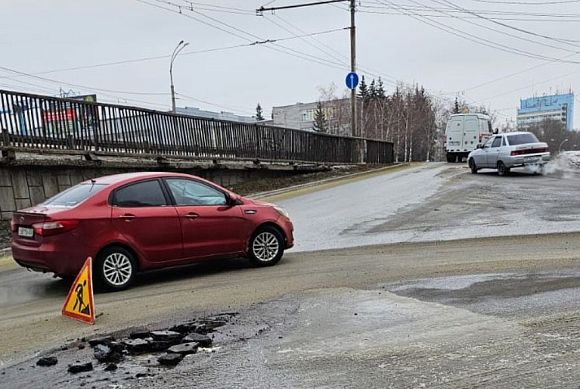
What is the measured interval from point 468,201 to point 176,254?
9.78 m

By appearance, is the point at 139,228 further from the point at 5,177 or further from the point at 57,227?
the point at 5,177

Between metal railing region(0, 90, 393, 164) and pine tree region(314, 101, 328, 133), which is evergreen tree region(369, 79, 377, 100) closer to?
pine tree region(314, 101, 328, 133)

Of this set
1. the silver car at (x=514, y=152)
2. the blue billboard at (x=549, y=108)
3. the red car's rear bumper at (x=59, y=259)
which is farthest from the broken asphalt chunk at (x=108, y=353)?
the blue billboard at (x=549, y=108)

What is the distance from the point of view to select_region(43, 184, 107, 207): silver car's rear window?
24.2ft

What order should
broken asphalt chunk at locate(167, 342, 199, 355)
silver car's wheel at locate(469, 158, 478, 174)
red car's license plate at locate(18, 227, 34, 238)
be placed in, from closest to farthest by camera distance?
broken asphalt chunk at locate(167, 342, 199, 355) < red car's license plate at locate(18, 227, 34, 238) < silver car's wheel at locate(469, 158, 478, 174)

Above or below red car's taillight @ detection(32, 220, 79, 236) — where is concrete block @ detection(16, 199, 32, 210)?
below

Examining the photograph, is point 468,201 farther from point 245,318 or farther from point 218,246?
point 245,318

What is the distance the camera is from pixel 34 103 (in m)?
13.5

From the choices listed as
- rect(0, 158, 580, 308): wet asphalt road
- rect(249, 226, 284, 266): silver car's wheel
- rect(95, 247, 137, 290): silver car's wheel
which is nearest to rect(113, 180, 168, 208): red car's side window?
rect(95, 247, 137, 290): silver car's wheel

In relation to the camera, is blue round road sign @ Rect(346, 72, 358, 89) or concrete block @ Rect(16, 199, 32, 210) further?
blue round road sign @ Rect(346, 72, 358, 89)

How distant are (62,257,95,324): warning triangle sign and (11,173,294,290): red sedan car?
3.51 ft

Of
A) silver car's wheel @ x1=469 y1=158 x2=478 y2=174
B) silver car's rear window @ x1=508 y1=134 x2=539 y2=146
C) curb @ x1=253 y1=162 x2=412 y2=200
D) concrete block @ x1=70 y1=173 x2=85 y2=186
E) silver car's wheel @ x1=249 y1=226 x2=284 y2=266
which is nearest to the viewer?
silver car's wheel @ x1=249 y1=226 x2=284 y2=266

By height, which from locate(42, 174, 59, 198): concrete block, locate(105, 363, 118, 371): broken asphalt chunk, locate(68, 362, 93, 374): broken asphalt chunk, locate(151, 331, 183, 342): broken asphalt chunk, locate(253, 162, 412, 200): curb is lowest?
locate(151, 331, 183, 342): broken asphalt chunk

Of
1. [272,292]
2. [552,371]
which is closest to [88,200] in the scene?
[272,292]
